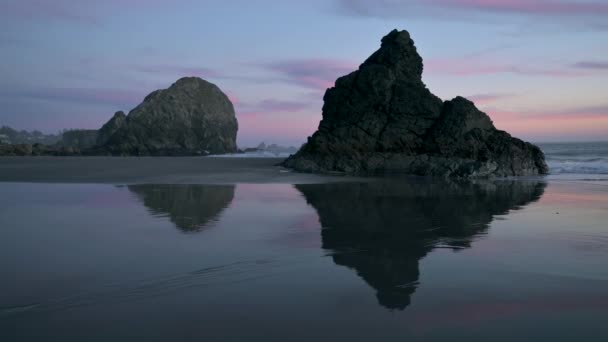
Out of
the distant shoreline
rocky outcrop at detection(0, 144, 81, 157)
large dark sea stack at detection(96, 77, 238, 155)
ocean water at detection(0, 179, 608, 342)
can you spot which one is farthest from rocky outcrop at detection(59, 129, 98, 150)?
ocean water at detection(0, 179, 608, 342)

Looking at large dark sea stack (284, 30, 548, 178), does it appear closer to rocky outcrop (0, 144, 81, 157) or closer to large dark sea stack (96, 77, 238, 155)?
rocky outcrop (0, 144, 81, 157)

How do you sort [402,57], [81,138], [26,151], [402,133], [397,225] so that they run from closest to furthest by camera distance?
[397,225], [402,133], [402,57], [26,151], [81,138]

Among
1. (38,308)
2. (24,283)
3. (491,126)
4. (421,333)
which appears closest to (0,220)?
(24,283)

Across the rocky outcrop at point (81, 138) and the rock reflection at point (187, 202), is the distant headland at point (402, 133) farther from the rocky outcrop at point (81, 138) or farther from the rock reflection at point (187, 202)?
the rocky outcrop at point (81, 138)

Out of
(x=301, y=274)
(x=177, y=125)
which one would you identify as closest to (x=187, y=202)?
(x=301, y=274)

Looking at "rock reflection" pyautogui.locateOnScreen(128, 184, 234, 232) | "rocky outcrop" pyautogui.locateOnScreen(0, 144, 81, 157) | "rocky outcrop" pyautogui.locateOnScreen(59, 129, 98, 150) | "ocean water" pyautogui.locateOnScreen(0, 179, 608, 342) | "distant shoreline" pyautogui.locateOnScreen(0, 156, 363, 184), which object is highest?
"rocky outcrop" pyautogui.locateOnScreen(59, 129, 98, 150)

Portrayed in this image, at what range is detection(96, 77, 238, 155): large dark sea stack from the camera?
108 metres

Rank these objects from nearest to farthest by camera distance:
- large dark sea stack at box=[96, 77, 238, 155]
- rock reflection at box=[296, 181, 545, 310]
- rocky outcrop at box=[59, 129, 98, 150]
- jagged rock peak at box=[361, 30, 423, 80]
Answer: rock reflection at box=[296, 181, 545, 310]
jagged rock peak at box=[361, 30, 423, 80]
large dark sea stack at box=[96, 77, 238, 155]
rocky outcrop at box=[59, 129, 98, 150]

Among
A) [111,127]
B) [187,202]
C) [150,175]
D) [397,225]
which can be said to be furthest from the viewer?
[111,127]

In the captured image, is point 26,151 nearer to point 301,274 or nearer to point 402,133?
point 402,133

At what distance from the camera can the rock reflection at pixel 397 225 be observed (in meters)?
6.82

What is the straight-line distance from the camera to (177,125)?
12294cm

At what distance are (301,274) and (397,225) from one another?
16.2 ft

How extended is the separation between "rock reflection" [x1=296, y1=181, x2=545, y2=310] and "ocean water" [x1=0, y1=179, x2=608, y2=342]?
0.05 m
